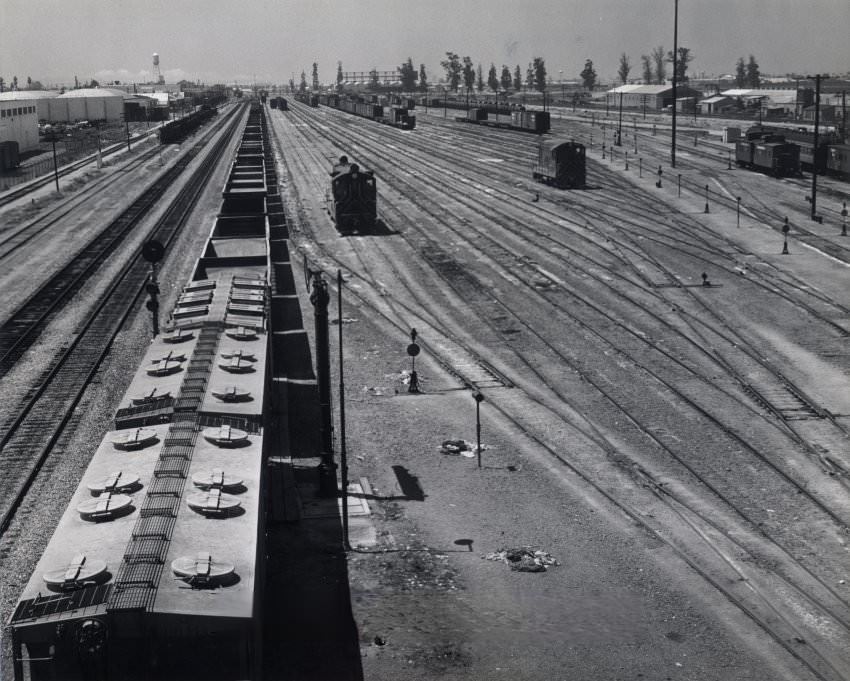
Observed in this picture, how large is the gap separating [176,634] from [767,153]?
63.7m

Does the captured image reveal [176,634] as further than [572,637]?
No

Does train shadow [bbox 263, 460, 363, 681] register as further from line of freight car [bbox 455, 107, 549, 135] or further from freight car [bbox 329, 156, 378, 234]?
line of freight car [bbox 455, 107, 549, 135]

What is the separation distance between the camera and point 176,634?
34.7 feet

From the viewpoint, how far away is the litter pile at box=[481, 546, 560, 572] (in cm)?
1725

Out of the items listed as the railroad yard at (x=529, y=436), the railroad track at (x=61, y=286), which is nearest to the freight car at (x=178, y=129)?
the railroad track at (x=61, y=286)

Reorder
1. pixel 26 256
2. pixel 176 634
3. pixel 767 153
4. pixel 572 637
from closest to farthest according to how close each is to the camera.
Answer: pixel 176 634, pixel 572 637, pixel 26 256, pixel 767 153

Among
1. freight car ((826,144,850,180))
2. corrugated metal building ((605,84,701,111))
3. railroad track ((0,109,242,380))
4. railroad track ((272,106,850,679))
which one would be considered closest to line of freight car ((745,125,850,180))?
freight car ((826,144,850,180))

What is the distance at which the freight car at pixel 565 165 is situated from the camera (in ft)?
210

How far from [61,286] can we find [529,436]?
24.1 m

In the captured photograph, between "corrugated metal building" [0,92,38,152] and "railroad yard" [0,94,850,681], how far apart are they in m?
45.1

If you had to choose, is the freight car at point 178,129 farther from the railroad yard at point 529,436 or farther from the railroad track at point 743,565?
the railroad track at point 743,565

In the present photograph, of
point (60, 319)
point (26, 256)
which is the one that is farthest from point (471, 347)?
point (26, 256)

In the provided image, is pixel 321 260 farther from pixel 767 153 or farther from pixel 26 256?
pixel 767 153

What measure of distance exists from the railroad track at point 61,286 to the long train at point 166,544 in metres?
9.51
